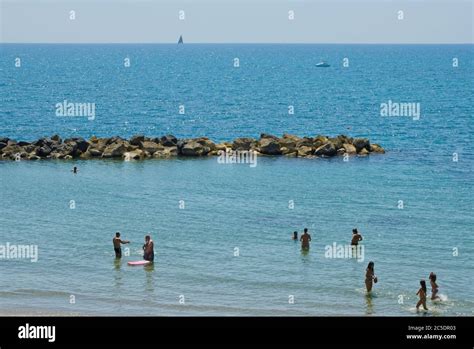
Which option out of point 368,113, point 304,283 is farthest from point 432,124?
point 304,283

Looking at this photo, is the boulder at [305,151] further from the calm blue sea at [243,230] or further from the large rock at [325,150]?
the calm blue sea at [243,230]

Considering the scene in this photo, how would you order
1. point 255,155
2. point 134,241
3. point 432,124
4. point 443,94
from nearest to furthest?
point 134,241, point 255,155, point 432,124, point 443,94

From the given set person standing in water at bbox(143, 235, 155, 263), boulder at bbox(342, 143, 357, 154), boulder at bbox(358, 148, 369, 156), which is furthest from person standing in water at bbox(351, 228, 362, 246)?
boulder at bbox(358, 148, 369, 156)

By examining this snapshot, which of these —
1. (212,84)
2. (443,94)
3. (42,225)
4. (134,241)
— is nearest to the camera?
(134,241)

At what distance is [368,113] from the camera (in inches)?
4921

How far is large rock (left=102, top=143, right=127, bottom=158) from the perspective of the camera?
6907 cm

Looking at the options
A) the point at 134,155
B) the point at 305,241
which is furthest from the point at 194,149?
the point at 305,241

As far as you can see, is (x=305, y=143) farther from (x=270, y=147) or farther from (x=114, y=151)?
(x=114, y=151)

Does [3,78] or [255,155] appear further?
[3,78]

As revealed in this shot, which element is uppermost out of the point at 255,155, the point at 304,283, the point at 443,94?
the point at 443,94

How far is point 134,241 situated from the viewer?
44531 mm

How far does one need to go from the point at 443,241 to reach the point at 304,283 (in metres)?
10.3

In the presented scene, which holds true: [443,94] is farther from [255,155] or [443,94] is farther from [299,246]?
[299,246]

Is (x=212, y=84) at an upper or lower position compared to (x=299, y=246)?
upper
